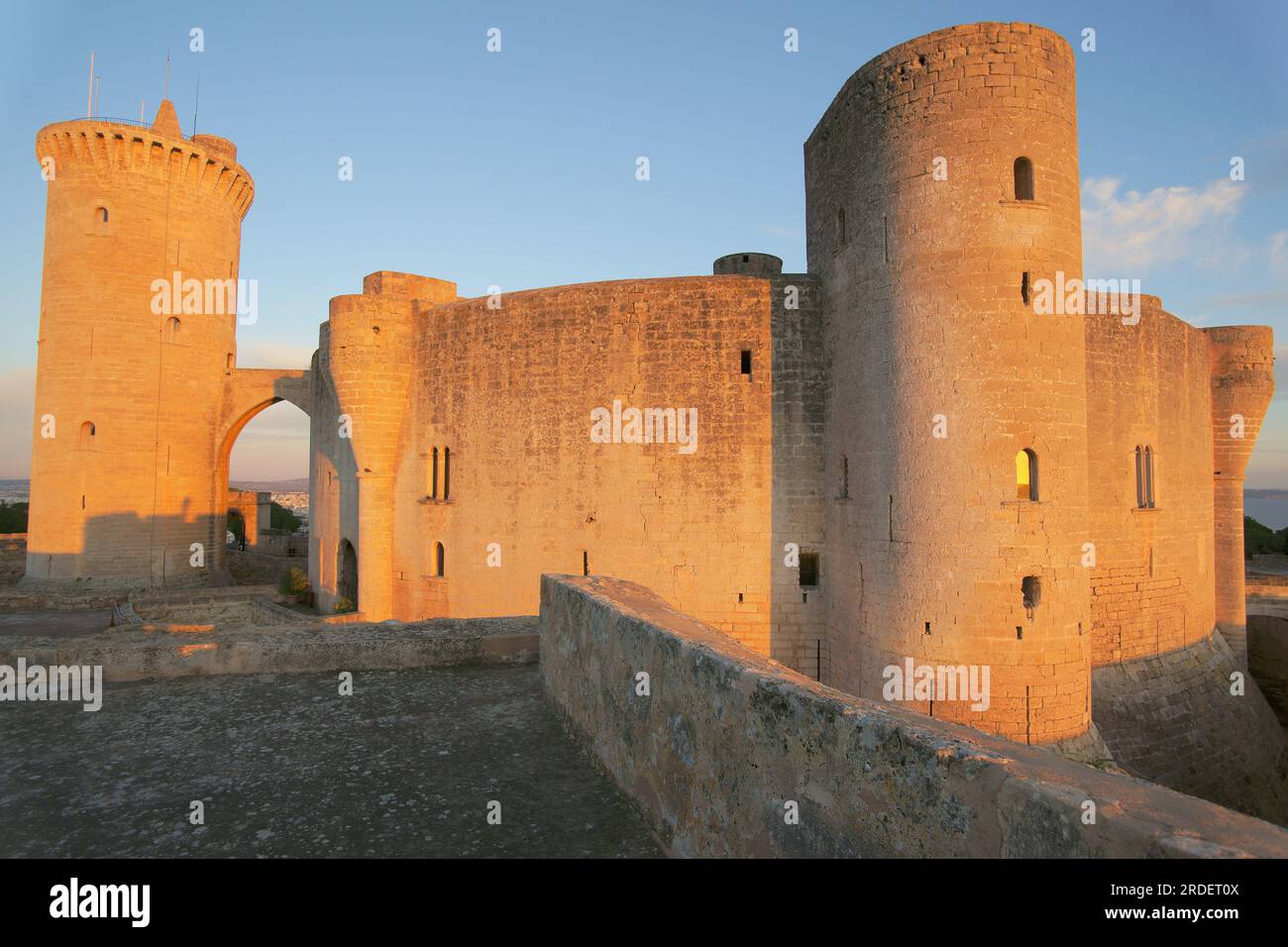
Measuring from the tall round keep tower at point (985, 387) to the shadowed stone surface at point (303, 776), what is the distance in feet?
21.5

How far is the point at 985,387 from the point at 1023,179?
3093 millimetres

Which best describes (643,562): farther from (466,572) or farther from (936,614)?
(936,614)

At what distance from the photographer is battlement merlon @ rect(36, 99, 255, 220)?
21.9 meters

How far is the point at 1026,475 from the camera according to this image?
10109mm

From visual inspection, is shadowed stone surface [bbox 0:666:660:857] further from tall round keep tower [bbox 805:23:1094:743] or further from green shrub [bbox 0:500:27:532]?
green shrub [bbox 0:500:27:532]

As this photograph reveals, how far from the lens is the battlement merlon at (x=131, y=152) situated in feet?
71.8

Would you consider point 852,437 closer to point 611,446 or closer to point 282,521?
point 611,446

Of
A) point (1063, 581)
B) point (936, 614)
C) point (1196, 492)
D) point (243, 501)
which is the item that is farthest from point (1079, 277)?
point (243, 501)

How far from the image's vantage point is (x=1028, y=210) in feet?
32.6

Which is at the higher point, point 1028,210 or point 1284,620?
point 1028,210

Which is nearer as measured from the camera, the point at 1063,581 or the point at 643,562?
the point at 1063,581

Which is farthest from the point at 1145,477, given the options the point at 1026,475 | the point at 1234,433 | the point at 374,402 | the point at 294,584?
the point at 294,584

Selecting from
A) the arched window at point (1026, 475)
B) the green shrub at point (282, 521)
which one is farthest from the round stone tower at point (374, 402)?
the green shrub at point (282, 521)

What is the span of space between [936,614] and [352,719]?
7866mm
